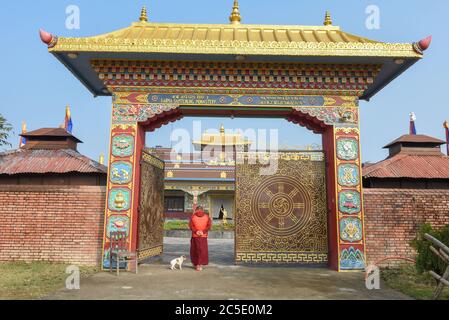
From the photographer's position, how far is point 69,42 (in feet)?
25.5

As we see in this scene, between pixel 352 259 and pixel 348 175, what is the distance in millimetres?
1805

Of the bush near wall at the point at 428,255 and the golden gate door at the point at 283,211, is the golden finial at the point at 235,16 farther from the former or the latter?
the bush near wall at the point at 428,255

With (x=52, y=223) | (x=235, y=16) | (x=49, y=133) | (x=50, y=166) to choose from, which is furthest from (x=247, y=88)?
(x=49, y=133)

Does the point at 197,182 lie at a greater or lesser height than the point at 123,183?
greater

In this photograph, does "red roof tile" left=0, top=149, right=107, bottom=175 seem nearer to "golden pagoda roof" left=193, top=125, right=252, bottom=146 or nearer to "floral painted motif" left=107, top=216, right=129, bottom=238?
"floral painted motif" left=107, top=216, right=129, bottom=238

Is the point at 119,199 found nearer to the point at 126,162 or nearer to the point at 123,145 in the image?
the point at 126,162

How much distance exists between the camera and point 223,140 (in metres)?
35.4

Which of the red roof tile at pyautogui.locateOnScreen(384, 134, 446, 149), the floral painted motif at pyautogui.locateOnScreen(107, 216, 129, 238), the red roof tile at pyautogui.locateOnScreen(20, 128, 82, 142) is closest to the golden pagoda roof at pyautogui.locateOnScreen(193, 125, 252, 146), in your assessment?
the red roof tile at pyautogui.locateOnScreen(20, 128, 82, 142)

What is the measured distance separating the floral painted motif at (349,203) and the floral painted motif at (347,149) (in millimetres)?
802

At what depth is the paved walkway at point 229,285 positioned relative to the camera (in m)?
5.32

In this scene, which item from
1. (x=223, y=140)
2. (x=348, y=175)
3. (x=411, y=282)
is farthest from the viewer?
(x=223, y=140)

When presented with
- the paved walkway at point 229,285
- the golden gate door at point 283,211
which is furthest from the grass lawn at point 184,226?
the paved walkway at point 229,285
